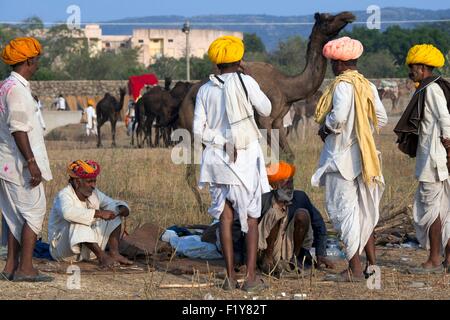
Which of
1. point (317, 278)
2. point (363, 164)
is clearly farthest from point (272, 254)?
point (363, 164)

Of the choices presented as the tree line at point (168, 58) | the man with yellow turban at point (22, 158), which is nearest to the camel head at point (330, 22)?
the man with yellow turban at point (22, 158)

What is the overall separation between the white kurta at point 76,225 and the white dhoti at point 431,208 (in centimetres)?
250

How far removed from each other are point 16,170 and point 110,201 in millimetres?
1282

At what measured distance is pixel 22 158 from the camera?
7.98m

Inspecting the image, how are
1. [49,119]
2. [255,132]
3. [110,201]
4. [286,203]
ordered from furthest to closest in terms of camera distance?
[49,119]
[110,201]
[286,203]
[255,132]

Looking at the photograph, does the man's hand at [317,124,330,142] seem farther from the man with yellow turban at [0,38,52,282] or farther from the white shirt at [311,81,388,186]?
the man with yellow turban at [0,38,52,282]

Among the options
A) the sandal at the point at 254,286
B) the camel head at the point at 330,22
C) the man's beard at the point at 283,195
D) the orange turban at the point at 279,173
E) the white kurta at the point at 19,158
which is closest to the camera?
the sandal at the point at 254,286

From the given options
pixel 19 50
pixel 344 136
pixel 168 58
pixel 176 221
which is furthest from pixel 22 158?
pixel 168 58

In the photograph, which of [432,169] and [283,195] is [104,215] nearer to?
[283,195]

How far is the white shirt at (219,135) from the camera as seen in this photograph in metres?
7.81

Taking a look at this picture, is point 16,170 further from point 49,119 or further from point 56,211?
point 49,119

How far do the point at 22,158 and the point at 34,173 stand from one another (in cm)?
18

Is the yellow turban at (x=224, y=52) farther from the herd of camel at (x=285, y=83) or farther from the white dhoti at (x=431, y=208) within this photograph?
the herd of camel at (x=285, y=83)
